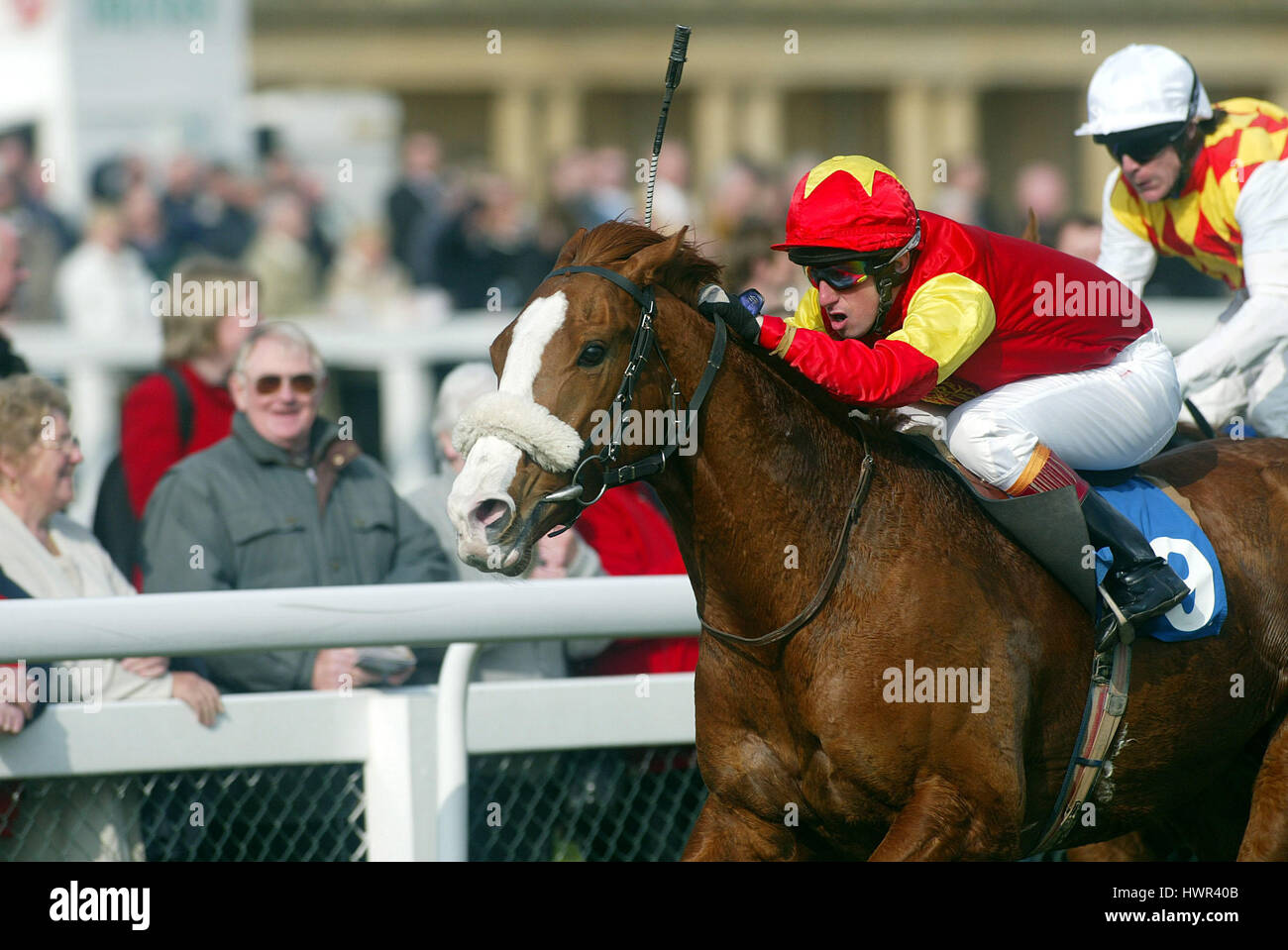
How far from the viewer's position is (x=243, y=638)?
3891mm

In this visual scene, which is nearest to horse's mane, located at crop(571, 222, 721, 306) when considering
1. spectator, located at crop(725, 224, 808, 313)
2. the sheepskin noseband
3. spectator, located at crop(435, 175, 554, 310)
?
the sheepskin noseband

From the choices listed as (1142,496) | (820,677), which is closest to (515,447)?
(820,677)

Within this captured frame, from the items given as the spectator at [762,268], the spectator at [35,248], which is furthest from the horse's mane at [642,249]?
the spectator at [35,248]

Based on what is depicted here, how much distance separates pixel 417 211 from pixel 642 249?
773 centimetres

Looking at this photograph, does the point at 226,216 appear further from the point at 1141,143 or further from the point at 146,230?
the point at 1141,143

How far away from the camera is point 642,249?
3.36 meters

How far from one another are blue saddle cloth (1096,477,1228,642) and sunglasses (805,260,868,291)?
2.59 feet

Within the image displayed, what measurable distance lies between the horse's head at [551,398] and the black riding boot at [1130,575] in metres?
1.02

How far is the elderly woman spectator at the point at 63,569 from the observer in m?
3.97

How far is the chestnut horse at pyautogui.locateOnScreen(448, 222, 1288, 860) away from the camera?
3.20m
